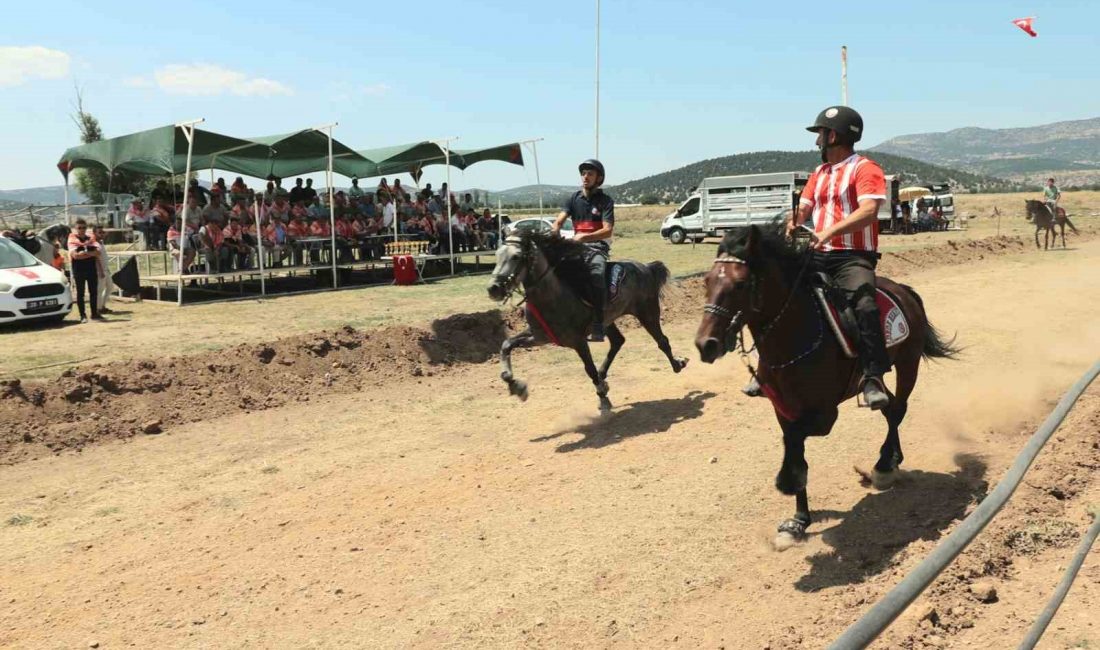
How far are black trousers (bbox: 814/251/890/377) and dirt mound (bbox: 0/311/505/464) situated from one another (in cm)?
734

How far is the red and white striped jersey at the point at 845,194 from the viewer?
576cm

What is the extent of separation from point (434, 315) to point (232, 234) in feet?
24.1

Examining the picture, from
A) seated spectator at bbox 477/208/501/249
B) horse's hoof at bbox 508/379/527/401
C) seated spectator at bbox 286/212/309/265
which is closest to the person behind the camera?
horse's hoof at bbox 508/379/527/401

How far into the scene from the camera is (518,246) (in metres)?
8.53

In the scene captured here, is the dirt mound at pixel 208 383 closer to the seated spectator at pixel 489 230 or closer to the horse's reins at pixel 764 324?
the horse's reins at pixel 764 324

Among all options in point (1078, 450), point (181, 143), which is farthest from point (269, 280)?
point (1078, 450)

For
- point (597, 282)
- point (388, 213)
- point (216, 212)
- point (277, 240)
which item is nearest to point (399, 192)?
point (388, 213)

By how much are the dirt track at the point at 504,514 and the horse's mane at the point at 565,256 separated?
1563 mm

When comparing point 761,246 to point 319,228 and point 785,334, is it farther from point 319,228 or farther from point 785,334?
point 319,228

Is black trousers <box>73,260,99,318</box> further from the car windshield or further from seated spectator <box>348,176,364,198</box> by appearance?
seated spectator <box>348,176,364,198</box>

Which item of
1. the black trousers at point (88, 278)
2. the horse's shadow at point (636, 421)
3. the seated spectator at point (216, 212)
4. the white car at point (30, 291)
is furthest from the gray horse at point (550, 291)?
the seated spectator at point (216, 212)

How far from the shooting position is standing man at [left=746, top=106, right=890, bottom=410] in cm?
564

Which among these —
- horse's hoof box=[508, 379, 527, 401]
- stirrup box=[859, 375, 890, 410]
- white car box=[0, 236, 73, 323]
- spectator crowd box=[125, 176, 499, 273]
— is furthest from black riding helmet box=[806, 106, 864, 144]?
spectator crowd box=[125, 176, 499, 273]

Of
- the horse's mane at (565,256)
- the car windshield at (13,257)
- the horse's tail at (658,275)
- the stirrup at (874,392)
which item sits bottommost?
the stirrup at (874,392)
